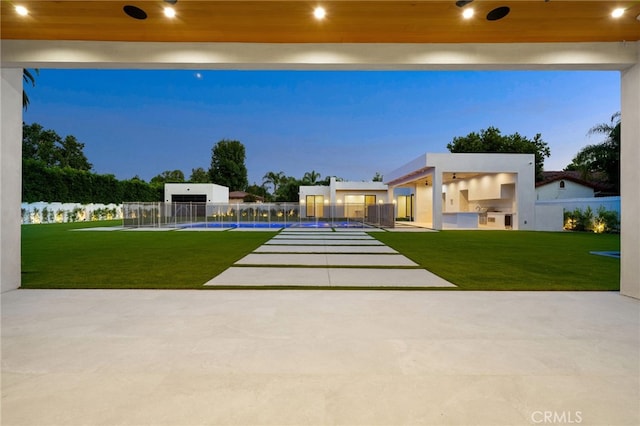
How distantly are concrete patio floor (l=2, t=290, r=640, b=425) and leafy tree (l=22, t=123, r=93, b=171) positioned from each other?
149ft

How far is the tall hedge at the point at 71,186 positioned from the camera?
23641 millimetres

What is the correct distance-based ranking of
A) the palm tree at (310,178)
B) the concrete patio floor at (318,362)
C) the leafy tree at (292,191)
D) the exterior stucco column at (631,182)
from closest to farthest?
the concrete patio floor at (318,362)
the exterior stucco column at (631,182)
the leafy tree at (292,191)
the palm tree at (310,178)

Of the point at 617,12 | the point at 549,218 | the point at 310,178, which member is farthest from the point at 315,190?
the point at 617,12

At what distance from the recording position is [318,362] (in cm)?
275

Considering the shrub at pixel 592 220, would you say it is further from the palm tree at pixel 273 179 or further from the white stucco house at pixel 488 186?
the palm tree at pixel 273 179

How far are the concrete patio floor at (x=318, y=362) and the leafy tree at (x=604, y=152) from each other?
15.6m

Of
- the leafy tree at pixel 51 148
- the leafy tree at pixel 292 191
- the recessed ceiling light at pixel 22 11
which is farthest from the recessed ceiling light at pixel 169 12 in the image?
the leafy tree at pixel 51 148

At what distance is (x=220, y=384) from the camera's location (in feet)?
7.88

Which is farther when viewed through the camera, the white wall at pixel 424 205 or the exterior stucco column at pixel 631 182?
the white wall at pixel 424 205

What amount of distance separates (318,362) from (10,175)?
581 cm

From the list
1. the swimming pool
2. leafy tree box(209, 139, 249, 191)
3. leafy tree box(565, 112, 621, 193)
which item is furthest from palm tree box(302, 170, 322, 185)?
leafy tree box(565, 112, 621, 193)

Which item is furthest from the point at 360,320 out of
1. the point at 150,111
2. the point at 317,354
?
the point at 150,111

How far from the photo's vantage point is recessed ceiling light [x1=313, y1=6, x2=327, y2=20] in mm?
4154

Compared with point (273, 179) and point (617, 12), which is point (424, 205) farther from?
point (273, 179)
